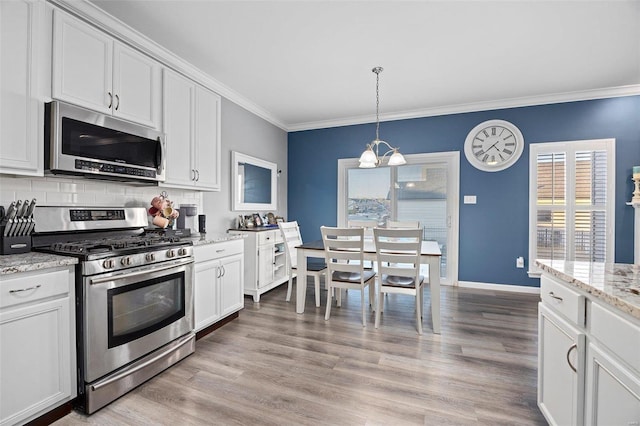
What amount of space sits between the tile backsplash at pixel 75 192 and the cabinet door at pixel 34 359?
0.87m

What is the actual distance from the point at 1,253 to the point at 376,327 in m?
2.82

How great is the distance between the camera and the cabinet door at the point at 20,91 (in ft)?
5.47

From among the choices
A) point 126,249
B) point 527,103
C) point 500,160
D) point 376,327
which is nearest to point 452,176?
point 500,160

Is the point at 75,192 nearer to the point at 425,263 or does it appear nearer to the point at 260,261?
the point at 260,261

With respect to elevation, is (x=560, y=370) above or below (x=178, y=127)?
below

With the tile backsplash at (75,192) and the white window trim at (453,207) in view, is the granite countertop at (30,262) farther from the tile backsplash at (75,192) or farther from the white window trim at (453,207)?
the white window trim at (453,207)

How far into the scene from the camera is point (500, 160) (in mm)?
4270

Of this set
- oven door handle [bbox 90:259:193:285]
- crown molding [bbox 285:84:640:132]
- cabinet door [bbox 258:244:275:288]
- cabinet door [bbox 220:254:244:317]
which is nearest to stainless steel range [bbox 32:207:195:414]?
oven door handle [bbox 90:259:193:285]

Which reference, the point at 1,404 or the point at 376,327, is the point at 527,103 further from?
the point at 1,404

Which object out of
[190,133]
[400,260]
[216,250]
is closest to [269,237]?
[216,250]

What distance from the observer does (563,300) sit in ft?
4.52

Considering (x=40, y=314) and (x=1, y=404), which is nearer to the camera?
(x=1, y=404)

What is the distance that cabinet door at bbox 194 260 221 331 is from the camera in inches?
102

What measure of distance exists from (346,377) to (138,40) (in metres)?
3.26
